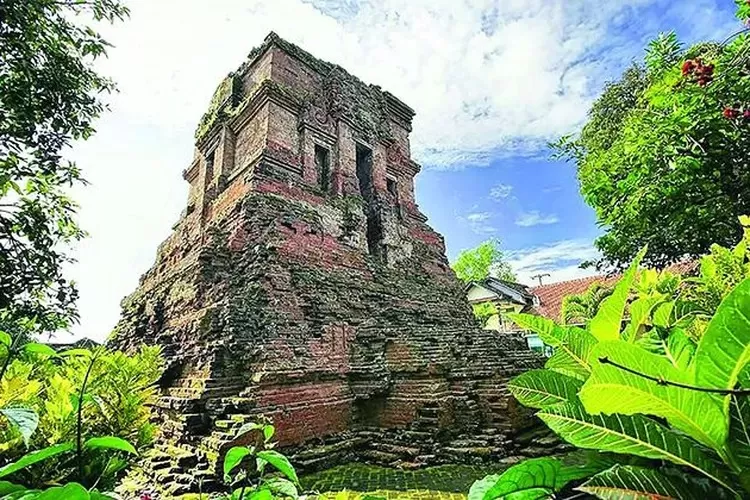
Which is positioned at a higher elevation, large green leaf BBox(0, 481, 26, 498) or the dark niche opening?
the dark niche opening

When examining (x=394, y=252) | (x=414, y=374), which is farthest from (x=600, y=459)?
(x=394, y=252)

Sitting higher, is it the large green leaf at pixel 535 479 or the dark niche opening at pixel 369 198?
the dark niche opening at pixel 369 198

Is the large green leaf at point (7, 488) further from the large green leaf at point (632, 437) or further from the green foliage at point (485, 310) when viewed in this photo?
the green foliage at point (485, 310)

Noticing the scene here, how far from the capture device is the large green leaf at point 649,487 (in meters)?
0.56

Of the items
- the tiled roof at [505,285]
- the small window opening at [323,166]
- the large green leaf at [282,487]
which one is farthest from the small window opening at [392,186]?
the large green leaf at [282,487]

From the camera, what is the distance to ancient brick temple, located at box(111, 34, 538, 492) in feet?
21.5

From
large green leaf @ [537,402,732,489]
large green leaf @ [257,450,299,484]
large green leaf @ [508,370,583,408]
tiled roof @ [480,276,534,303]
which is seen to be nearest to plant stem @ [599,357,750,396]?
large green leaf @ [537,402,732,489]

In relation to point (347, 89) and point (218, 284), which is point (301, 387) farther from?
point (347, 89)

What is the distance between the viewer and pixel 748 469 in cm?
53

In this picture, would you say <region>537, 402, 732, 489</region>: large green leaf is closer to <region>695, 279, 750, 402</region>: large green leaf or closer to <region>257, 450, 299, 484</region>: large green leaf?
<region>695, 279, 750, 402</region>: large green leaf

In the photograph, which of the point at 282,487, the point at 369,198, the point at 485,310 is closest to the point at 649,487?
the point at 282,487

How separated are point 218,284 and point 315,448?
12.0ft

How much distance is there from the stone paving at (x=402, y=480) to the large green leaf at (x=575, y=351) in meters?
4.84

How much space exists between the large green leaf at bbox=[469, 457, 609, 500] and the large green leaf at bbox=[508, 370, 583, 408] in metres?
0.10
